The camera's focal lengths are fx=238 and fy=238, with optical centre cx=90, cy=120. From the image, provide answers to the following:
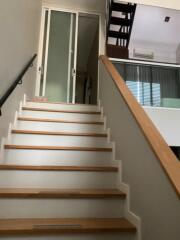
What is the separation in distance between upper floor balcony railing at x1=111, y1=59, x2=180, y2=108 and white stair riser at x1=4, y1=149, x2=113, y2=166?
1.59 m

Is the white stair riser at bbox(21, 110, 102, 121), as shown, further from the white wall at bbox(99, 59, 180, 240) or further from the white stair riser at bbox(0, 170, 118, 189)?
the white stair riser at bbox(0, 170, 118, 189)

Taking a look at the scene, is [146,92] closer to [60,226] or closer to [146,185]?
[146,185]

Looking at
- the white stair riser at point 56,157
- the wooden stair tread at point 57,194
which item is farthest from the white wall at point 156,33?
the wooden stair tread at point 57,194

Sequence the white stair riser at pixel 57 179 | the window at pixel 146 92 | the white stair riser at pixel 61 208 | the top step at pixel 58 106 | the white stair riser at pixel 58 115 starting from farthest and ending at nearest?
the window at pixel 146 92 < the top step at pixel 58 106 < the white stair riser at pixel 58 115 < the white stair riser at pixel 57 179 < the white stair riser at pixel 61 208

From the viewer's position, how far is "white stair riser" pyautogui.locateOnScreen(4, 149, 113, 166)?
2.33 m

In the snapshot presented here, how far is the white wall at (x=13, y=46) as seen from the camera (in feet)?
7.38

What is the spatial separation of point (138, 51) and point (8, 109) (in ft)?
18.4

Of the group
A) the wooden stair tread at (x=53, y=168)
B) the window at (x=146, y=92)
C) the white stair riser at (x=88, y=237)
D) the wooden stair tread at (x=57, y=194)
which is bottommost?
the white stair riser at (x=88, y=237)

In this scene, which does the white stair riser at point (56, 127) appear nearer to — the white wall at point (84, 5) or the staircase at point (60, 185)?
the staircase at point (60, 185)

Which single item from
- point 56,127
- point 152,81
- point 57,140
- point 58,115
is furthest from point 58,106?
point 152,81

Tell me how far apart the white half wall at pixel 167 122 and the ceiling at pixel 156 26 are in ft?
11.7

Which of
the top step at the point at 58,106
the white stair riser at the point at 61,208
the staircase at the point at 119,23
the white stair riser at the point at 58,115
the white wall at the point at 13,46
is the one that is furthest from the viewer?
the staircase at the point at 119,23

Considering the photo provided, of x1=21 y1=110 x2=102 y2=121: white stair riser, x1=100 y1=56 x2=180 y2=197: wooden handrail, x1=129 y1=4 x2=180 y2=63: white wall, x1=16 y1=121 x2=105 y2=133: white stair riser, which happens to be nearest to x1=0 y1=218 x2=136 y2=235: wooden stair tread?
x1=100 y1=56 x2=180 y2=197: wooden handrail

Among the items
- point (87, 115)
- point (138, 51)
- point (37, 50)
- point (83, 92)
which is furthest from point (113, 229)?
point (138, 51)
